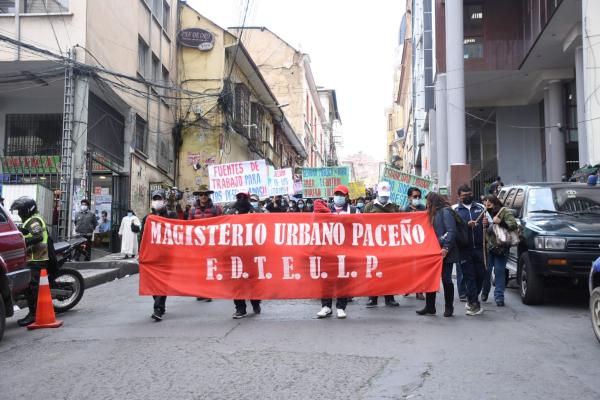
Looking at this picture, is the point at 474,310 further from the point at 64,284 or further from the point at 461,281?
the point at 64,284

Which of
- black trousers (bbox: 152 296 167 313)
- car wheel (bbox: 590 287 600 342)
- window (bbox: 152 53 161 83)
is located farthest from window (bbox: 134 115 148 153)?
car wheel (bbox: 590 287 600 342)

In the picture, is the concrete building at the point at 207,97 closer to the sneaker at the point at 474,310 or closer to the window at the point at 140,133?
the window at the point at 140,133

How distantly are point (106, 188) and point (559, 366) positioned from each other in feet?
54.8

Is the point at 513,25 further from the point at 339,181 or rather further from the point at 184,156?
the point at 184,156

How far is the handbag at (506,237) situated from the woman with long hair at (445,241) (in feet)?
3.12

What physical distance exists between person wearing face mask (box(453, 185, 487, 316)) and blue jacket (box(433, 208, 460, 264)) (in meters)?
0.17

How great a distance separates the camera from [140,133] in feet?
70.5

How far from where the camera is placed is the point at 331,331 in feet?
21.8

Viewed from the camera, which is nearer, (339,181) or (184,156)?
(339,181)

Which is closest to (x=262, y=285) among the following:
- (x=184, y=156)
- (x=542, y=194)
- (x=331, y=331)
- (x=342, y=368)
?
(x=331, y=331)

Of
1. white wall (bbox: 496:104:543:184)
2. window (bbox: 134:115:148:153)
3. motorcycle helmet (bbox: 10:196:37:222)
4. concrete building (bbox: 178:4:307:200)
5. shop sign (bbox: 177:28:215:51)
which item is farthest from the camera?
white wall (bbox: 496:104:543:184)

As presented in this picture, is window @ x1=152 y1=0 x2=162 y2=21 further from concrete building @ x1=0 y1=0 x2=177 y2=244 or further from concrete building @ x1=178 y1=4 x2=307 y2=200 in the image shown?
concrete building @ x1=178 y1=4 x2=307 y2=200

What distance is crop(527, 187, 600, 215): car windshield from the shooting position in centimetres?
868

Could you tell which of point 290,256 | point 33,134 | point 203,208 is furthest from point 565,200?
point 33,134
